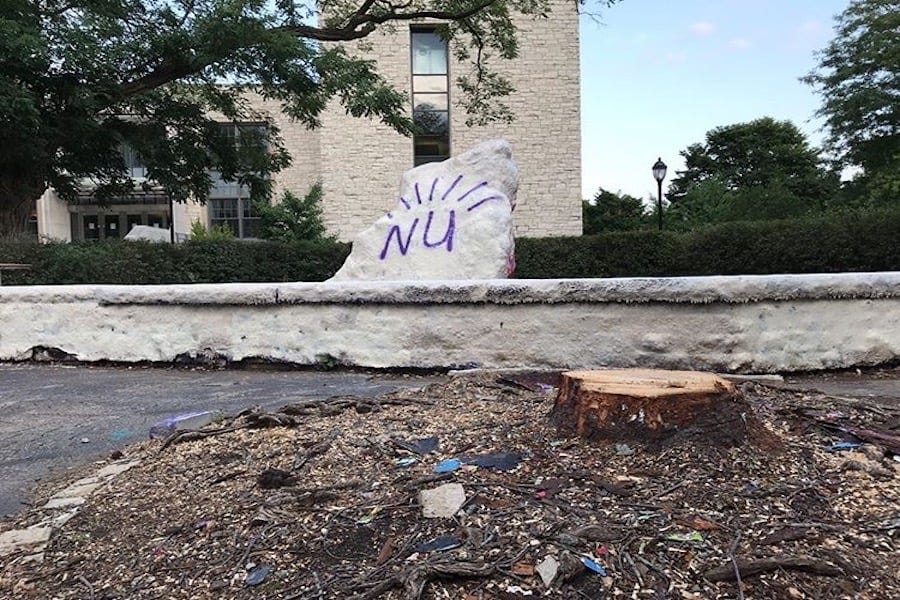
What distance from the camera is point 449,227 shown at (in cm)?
727

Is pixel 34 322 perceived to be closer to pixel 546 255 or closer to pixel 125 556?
pixel 125 556

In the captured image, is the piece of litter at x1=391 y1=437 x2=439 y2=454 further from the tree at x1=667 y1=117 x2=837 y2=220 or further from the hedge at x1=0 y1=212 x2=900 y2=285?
the tree at x1=667 y1=117 x2=837 y2=220

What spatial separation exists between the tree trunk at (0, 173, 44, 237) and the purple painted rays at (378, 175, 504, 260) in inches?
285

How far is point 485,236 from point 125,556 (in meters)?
5.29

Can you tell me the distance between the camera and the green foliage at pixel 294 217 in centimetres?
2205

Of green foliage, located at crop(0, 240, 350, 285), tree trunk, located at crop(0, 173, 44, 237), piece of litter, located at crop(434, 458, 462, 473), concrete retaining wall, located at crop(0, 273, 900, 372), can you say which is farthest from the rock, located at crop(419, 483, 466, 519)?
tree trunk, located at crop(0, 173, 44, 237)

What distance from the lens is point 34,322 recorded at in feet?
20.4

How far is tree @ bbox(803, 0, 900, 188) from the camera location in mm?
20547

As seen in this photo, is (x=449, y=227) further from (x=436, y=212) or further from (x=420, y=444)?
(x=420, y=444)

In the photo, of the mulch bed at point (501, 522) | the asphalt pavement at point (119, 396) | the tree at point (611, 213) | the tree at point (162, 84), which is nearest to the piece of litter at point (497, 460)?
the mulch bed at point (501, 522)

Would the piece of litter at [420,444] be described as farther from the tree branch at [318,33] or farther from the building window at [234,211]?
the building window at [234,211]

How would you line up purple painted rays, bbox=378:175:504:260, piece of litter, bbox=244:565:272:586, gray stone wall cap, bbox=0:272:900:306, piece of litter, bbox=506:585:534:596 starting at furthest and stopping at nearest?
purple painted rays, bbox=378:175:504:260 < gray stone wall cap, bbox=0:272:900:306 < piece of litter, bbox=244:565:272:586 < piece of litter, bbox=506:585:534:596

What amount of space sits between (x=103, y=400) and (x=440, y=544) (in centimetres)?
378

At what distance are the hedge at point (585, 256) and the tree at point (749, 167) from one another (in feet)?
55.1
